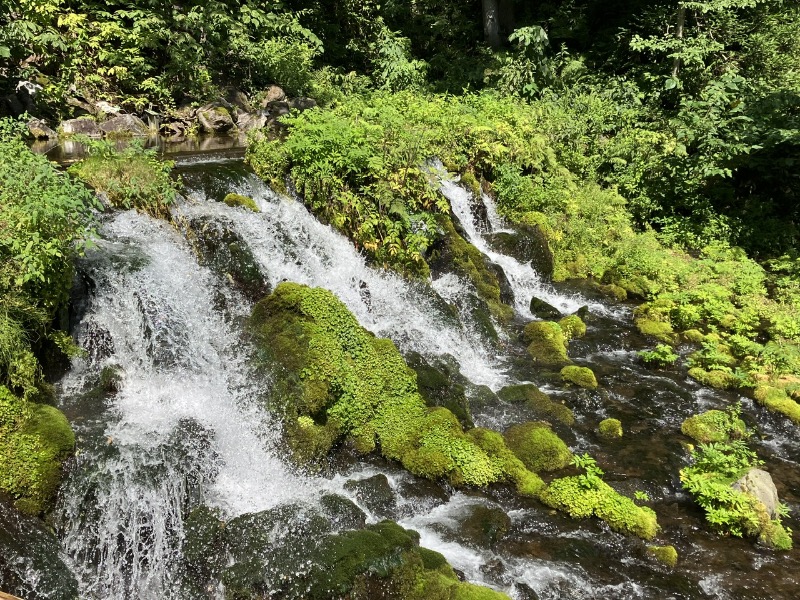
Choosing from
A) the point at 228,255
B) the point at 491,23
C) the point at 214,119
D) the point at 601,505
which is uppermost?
the point at 491,23

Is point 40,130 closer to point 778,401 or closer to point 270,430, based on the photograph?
point 270,430

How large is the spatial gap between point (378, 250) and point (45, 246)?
5707mm

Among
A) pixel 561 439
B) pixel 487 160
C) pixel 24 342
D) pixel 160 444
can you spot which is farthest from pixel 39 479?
pixel 487 160

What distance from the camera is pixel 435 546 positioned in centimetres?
616

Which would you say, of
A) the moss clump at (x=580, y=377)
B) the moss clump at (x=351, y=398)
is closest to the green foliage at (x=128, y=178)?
the moss clump at (x=351, y=398)

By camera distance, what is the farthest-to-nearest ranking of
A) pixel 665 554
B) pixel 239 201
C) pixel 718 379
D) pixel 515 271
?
pixel 515 271, pixel 239 201, pixel 718 379, pixel 665 554

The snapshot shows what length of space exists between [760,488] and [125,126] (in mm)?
16936

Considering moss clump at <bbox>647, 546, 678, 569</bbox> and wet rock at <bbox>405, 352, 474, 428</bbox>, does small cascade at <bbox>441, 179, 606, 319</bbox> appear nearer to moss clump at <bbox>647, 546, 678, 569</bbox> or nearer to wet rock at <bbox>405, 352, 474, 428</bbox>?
wet rock at <bbox>405, 352, 474, 428</bbox>

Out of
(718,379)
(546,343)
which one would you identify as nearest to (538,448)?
(546,343)

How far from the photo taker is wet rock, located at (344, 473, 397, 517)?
6.57 metres

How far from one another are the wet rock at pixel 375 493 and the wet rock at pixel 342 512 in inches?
18.5

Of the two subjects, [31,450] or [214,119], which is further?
[214,119]

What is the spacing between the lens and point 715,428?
8383mm

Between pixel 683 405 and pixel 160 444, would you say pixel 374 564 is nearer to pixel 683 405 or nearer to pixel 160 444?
pixel 160 444
